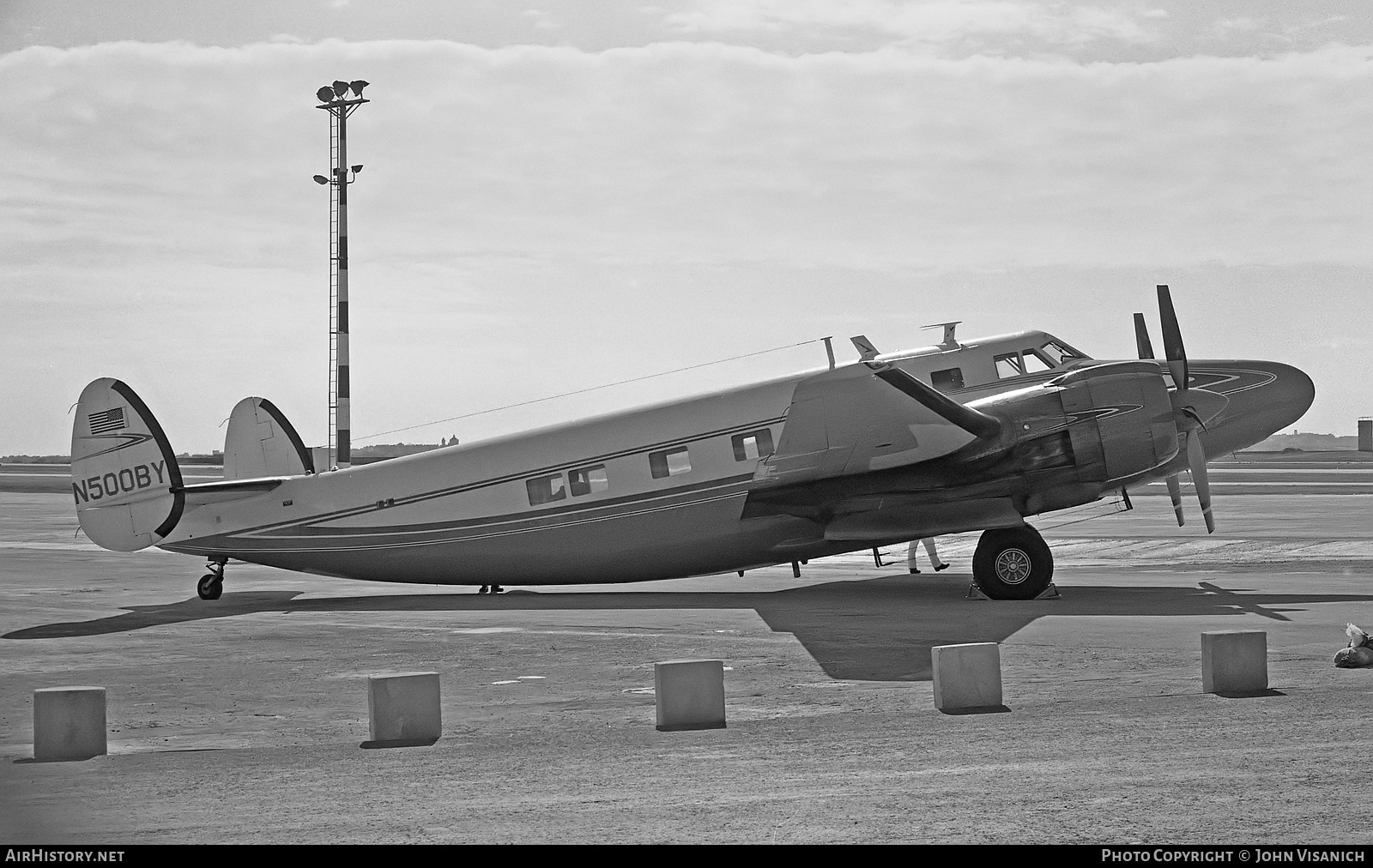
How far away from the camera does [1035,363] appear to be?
912 inches

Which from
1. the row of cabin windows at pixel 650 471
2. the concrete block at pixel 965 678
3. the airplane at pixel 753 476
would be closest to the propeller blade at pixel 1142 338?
the airplane at pixel 753 476

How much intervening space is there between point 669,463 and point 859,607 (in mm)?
4068

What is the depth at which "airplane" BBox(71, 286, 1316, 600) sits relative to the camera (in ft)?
70.0

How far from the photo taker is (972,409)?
21.5 metres

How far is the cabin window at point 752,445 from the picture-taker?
888 inches

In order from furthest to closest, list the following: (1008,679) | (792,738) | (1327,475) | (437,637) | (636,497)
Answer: (1327,475), (636,497), (437,637), (1008,679), (792,738)

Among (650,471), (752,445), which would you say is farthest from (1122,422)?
(650,471)

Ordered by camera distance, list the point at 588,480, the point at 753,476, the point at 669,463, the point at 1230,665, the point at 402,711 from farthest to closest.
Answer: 1. the point at 588,480
2. the point at 669,463
3. the point at 753,476
4. the point at 1230,665
5. the point at 402,711

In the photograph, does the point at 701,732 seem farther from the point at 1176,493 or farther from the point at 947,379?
the point at 1176,493

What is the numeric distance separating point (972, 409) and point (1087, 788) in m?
13.1

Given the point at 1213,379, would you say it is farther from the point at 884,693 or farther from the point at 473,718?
the point at 473,718

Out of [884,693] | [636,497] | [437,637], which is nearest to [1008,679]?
[884,693]

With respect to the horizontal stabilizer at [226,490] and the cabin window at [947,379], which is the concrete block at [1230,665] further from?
the horizontal stabilizer at [226,490]

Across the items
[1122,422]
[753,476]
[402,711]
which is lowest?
[402,711]
